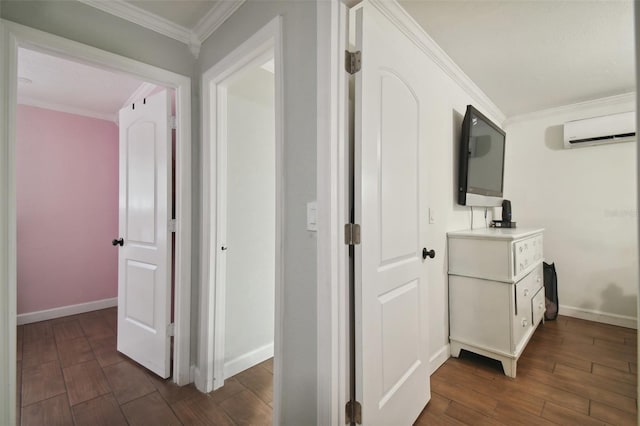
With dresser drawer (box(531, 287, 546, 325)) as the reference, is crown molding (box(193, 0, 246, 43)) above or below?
above

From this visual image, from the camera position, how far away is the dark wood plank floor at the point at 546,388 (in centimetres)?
152

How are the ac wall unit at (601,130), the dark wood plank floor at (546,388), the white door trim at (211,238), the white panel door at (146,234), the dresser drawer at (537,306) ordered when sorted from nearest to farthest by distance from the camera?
the dark wood plank floor at (546,388), the white door trim at (211,238), the white panel door at (146,234), the dresser drawer at (537,306), the ac wall unit at (601,130)

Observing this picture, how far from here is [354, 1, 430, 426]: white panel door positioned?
114cm

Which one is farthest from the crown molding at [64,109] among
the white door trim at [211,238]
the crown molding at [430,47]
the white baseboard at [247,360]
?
the crown molding at [430,47]

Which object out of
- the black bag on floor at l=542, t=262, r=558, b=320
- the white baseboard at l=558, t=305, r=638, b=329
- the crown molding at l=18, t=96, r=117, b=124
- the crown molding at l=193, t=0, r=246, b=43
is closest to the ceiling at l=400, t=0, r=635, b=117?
the crown molding at l=193, t=0, r=246, b=43

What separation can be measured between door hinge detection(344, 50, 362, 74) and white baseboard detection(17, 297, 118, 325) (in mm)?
3947

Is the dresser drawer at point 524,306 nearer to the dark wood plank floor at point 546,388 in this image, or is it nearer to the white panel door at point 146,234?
the dark wood plank floor at point 546,388

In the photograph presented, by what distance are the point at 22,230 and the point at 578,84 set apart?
573 cm

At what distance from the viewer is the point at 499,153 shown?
279cm

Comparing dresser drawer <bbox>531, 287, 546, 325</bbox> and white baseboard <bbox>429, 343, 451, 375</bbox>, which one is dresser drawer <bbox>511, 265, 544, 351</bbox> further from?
white baseboard <bbox>429, 343, 451, 375</bbox>

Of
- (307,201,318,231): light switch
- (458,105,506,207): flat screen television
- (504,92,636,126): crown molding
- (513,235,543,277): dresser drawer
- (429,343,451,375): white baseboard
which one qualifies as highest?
(504,92,636,126): crown molding

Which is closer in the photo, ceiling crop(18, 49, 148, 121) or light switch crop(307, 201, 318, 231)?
light switch crop(307, 201, 318, 231)

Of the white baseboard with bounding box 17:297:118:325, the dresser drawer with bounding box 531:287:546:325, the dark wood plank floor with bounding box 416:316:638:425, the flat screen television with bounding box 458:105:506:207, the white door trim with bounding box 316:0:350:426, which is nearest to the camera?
the white door trim with bounding box 316:0:350:426

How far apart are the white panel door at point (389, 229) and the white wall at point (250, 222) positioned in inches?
40.5
